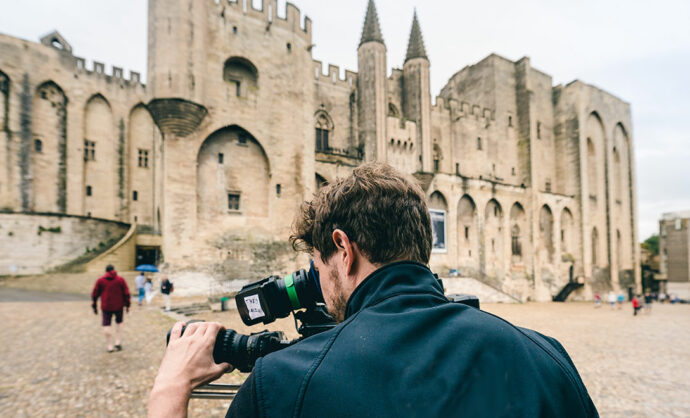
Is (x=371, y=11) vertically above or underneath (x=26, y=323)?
above

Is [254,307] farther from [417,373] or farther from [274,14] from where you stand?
[274,14]

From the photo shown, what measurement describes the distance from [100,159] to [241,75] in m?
14.4

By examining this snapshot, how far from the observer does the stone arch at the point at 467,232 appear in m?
30.3

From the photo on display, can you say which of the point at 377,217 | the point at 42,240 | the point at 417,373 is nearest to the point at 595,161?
the point at 377,217

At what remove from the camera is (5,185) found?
2456cm

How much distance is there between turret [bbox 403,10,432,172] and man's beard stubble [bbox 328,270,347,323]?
2811 centimetres

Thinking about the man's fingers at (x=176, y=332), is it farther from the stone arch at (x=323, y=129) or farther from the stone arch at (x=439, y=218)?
the stone arch at (x=323, y=129)

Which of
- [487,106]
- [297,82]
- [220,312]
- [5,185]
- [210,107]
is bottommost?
[220,312]

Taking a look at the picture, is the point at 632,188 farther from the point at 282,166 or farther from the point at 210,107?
the point at 210,107

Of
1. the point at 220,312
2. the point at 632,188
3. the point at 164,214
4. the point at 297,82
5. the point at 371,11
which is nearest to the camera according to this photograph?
the point at 220,312

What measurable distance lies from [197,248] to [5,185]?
52.4ft

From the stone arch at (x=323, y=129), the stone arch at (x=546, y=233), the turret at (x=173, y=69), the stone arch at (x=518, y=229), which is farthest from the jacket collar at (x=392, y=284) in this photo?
the stone arch at (x=546, y=233)

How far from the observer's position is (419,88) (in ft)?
97.5

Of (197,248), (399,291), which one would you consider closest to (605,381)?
(399,291)
